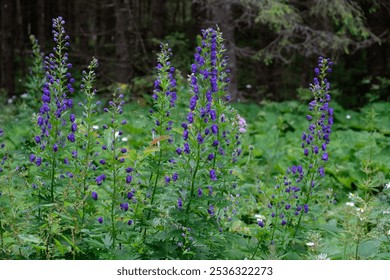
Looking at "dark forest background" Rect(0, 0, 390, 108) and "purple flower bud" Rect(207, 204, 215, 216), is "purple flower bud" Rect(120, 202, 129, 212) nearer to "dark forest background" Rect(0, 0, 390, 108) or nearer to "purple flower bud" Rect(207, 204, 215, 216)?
"purple flower bud" Rect(207, 204, 215, 216)

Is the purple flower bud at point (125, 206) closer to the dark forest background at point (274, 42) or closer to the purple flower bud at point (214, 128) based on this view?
the purple flower bud at point (214, 128)

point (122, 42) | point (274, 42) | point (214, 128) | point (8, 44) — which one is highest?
point (214, 128)

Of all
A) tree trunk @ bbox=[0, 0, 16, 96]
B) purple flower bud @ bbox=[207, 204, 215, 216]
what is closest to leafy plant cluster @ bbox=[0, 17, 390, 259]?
purple flower bud @ bbox=[207, 204, 215, 216]

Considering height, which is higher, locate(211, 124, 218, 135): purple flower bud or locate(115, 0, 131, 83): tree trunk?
locate(211, 124, 218, 135): purple flower bud

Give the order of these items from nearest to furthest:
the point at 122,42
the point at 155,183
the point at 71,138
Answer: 1. the point at 71,138
2. the point at 155,183
3. the point at 122,42

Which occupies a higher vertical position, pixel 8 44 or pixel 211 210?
pixel 211 210

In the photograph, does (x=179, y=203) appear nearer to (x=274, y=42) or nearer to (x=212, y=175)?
(x=212, y=175)

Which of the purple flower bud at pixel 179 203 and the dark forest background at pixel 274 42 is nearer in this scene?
the purple flower bud at pixel 179 203

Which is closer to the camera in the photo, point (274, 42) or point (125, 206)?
point (125, 206)

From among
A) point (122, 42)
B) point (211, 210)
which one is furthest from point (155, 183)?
point (122, 42)

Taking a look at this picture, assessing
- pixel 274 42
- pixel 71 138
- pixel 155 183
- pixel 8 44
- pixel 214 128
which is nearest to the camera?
pixel 214 128

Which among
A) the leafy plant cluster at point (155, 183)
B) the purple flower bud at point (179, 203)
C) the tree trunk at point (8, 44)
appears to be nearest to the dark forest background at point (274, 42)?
the tree trunk at point (8, 44)
